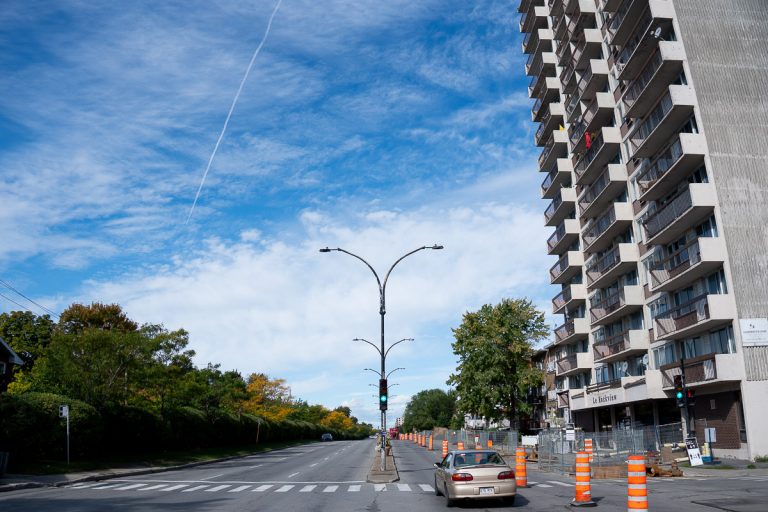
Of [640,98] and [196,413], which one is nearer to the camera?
[640,98]

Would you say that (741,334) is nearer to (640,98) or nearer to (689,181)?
(689,181)

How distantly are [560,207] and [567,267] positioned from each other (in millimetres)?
5356

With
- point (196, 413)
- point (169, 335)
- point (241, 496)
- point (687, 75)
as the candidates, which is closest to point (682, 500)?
point (241, 496)

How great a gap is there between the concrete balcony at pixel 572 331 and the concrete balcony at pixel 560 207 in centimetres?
945

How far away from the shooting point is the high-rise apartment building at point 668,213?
104 ft

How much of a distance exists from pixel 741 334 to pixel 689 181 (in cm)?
950

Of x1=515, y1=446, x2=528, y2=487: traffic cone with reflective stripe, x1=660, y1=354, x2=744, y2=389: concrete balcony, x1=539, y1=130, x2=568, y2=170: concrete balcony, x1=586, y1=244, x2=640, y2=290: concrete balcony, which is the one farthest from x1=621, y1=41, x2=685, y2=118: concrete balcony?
x1=515, y1=446, x2=528, y2=487: traffic cone with reflective stripe

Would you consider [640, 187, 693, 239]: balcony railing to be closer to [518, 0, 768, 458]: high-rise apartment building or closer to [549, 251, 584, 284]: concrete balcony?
[518, 0, 768, 458]: high-rise apartment building

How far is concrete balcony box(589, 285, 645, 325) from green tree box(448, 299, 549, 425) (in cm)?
1017

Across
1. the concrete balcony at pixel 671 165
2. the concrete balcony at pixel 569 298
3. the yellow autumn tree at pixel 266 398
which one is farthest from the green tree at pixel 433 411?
the concrete balcony at pixel 671 165

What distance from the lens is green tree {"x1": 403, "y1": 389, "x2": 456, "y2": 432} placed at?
154 meters

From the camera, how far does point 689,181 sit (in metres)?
35.8

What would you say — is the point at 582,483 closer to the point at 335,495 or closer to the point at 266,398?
the point at 335,495

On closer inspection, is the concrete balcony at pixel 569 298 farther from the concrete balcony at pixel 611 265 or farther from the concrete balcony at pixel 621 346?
the concrete balcony at pixel 621 346
